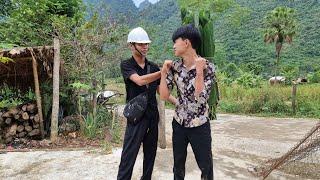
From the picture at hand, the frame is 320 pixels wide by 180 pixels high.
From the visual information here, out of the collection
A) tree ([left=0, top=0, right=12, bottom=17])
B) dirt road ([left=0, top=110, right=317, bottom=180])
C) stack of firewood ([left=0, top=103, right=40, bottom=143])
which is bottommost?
dirt road ([left=0, top=110, right=317, bottom=180])

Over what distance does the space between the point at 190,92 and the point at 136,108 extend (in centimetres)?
52

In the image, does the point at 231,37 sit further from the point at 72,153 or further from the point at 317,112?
the point at 72,153

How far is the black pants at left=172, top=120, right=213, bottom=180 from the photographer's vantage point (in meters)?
2.93

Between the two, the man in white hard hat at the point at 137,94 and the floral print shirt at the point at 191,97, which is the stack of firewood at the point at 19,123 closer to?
the man in white hard hat at the point at 137,94

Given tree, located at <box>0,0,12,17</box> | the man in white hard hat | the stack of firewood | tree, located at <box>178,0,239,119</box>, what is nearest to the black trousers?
the man in white hard hat

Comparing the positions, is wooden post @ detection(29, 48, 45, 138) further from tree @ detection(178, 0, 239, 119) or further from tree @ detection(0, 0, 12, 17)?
tree @ detection(0, 0, 12, 17)

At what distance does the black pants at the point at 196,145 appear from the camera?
9.61 feet

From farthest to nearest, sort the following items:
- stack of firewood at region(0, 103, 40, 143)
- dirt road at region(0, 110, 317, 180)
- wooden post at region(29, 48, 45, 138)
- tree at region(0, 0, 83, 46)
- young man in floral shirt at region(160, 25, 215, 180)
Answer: tree at region(0, 0, 83, 46) < stack of firewood at region(0, 103, 40, 143) < wooden post at region(29, 48, 45, 138) < dirt road at region(0, 110, 317, 180) < young man in floral shirt at region(160, 25, 215, 180)

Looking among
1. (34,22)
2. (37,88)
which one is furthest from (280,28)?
(37,88)

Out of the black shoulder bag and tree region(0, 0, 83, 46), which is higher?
tree region(0, 0, 83, 46)

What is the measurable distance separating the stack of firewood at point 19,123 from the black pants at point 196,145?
189 inches

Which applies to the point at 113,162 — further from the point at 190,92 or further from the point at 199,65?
the point at 199,65

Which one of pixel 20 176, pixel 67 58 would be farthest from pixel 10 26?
pixel 20 176

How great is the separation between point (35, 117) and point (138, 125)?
14.8ft
